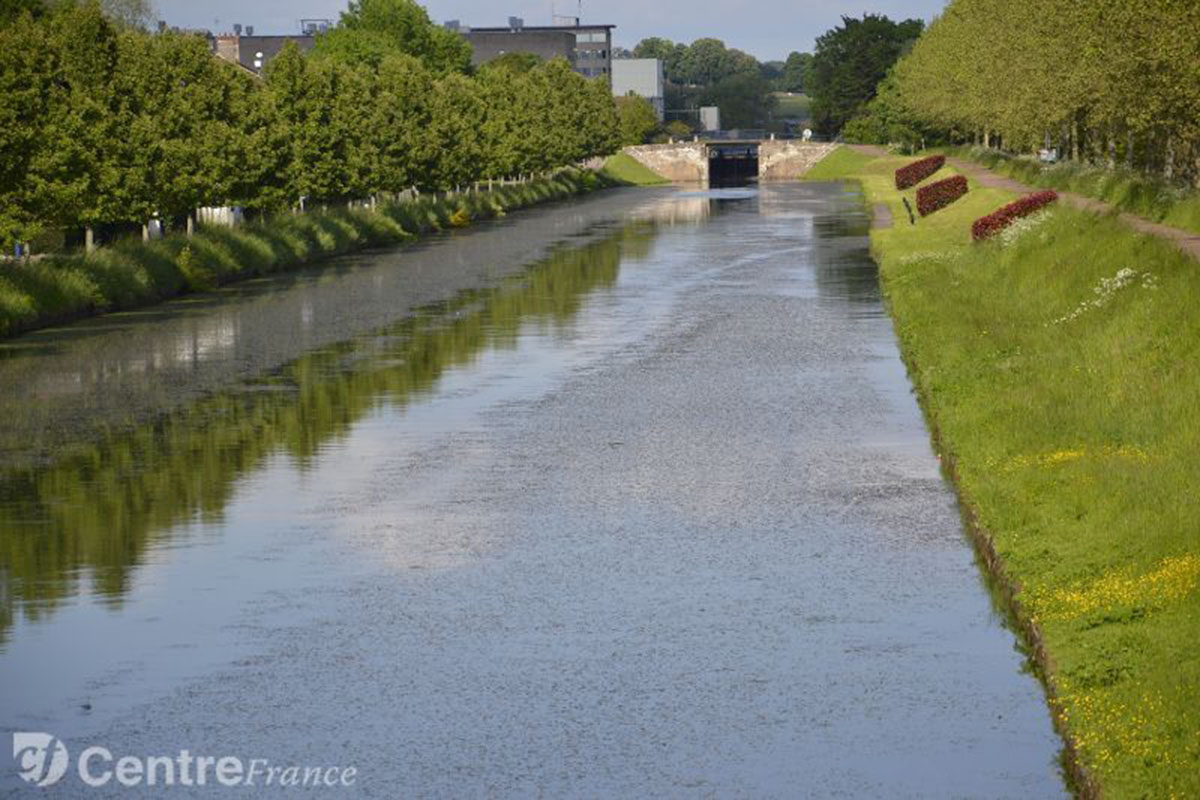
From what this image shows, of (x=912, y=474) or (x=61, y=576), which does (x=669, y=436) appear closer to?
(x=912, y=474)

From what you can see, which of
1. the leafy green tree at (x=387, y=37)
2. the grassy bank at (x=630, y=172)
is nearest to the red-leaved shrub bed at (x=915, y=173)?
the leafy green tree at (x=387, y=37)

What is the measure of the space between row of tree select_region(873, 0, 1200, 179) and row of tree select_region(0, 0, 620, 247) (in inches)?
909

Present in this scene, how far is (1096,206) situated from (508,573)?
3982 centimetres

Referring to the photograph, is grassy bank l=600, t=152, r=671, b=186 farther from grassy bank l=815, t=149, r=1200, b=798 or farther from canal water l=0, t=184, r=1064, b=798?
canal water l=0, t=184, r=1064, b=798

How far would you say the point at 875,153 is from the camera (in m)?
179

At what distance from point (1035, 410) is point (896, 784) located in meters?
12.4

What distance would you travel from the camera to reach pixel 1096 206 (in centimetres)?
5594

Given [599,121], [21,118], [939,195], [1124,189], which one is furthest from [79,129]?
[599,121]

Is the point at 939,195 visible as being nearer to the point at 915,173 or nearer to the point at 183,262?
the point at 183,262

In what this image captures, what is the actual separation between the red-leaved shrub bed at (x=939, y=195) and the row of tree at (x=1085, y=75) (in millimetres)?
3131

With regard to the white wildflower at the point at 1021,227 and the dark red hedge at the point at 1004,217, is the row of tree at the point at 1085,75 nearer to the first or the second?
the dark red hedge at the point at 1004,217

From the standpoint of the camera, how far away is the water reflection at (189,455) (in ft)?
65.3

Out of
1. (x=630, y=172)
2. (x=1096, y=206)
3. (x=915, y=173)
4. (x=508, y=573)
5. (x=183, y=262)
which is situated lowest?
(x=630, y=172)

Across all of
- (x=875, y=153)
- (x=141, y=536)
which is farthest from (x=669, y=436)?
(x=875, y=153)
